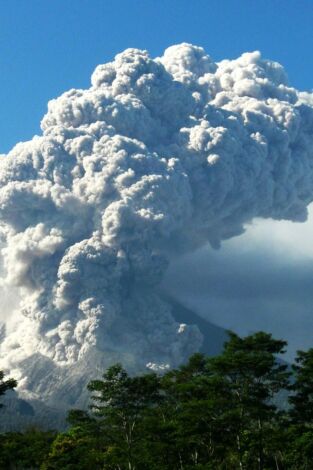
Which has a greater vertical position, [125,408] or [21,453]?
[125,408]

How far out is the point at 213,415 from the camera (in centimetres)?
5606

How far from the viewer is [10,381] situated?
5269 cm

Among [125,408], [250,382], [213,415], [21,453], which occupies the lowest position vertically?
[21,453]

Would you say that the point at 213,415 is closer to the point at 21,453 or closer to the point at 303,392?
the point at 303,392

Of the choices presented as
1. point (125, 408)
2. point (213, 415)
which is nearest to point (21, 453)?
point (125, 408)

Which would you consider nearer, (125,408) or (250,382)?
(250,382)

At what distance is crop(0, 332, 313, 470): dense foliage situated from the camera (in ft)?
183

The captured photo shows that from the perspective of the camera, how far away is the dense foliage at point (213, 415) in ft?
183

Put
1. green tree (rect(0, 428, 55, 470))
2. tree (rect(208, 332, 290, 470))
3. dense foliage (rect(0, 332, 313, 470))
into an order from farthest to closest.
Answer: green tree (rect(0, 428, 55, 470))
dense foliage (rect(0, 332, 313, 470))
tree (rect(208, 332, 290, 470))

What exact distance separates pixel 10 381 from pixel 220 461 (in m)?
22.5

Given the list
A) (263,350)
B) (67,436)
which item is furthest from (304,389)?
(67,436)

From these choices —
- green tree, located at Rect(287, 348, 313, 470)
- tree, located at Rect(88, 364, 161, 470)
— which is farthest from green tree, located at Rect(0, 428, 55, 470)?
green tree, located at Rect(287, 348, 313, 470)

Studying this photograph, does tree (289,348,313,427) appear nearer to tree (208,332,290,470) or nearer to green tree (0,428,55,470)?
tree (208,332,290,470)

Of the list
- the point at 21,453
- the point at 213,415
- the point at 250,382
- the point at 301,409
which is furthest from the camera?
the point at 21,453
